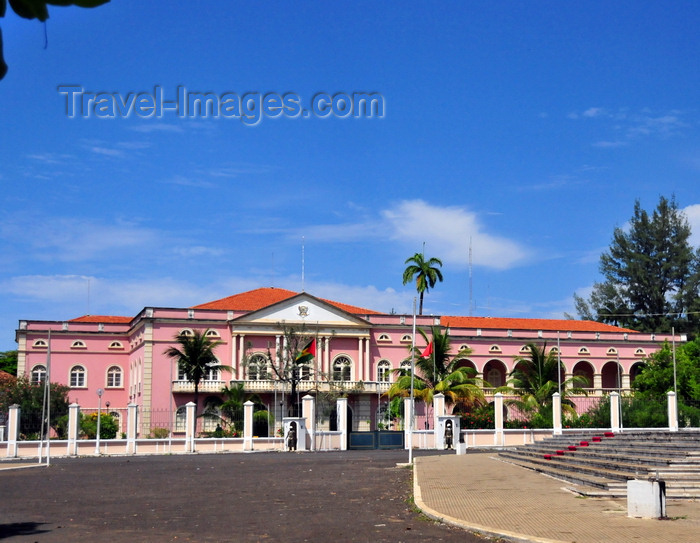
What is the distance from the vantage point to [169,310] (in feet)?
176

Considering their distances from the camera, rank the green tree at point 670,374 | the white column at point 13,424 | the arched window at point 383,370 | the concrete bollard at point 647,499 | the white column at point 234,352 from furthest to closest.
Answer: the arched window at point 383,370
the white column at point 234,352
the green tree at point 670,374
the white column at point 13,424
the concrete bollard at point 647,499

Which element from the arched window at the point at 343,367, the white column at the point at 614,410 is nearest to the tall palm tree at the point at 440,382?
the arched window at the point at 343,367

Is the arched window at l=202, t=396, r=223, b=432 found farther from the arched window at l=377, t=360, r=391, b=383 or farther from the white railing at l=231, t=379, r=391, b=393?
the arched window at l=377, t=360, r=391, b=383

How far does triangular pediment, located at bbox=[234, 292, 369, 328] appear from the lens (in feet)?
176

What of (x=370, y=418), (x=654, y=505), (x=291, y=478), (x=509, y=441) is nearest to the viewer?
(x=654, y=505)

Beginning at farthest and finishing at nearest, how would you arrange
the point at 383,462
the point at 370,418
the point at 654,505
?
the point at 370,418 → the point at 383,462 → the point at 654,505

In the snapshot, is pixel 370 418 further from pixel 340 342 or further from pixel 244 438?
pixel 244 438

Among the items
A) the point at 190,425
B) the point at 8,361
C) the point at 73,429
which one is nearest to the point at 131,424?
Result: the point at 73,429

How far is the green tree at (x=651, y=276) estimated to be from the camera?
2906 inches

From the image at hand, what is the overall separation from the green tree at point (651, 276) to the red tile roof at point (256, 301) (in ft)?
87.9

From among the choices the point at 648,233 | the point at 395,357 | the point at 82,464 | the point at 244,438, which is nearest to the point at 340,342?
the point at 395,357

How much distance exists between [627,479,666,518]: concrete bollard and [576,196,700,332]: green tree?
64276 mm

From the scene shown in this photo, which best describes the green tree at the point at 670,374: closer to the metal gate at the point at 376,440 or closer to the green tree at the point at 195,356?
the metal gate at the point at 376,440

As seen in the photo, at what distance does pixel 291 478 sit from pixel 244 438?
59.2ft
